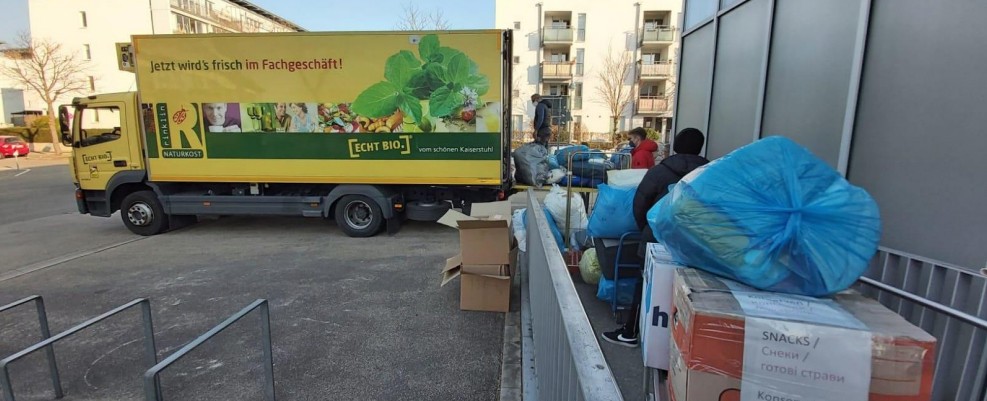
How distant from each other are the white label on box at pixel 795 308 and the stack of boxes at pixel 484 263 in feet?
8.63

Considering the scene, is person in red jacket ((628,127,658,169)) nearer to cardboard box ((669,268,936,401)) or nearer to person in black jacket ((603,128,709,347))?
person in black jacket ((603,128,709,347))

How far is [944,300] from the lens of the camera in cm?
245

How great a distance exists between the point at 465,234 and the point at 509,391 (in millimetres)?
1477

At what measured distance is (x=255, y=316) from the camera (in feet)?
14.2

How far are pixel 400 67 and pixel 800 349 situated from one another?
6391 mm

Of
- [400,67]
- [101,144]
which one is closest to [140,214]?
[101,144]

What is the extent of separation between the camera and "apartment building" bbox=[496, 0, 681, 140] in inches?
1325

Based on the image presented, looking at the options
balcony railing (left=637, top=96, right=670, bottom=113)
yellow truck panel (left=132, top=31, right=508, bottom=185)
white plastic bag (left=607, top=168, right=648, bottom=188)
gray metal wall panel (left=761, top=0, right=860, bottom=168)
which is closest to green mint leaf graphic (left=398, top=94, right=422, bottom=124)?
yellow truck panel (left=132, top=31, right=508, bottom=185)

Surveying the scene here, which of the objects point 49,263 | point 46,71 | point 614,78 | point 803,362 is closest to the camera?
point 803,362

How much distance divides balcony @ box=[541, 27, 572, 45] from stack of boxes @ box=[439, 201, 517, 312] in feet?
105

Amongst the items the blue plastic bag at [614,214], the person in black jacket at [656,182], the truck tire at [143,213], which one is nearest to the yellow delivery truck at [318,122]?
the truck tire at [143,213]

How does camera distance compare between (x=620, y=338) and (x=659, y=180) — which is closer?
(x=659, y=180)

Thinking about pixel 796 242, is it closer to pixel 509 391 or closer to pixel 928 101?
pixel 509 391

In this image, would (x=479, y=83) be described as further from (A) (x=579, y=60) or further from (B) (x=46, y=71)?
(B) (x=46, y=71)
